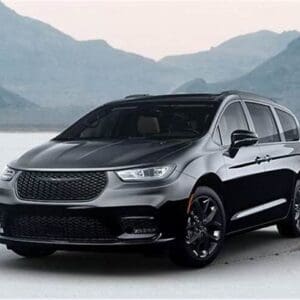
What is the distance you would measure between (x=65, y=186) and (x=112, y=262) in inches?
49.2

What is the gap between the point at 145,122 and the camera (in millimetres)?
7715

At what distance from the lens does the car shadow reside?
275 inches

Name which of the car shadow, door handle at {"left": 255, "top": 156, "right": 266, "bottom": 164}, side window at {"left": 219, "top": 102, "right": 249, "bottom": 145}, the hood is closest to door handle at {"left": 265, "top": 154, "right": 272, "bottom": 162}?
door handle at {"left": 255, "top": 156, "right": 266, "bottom": 164}

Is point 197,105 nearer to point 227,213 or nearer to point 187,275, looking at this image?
point 227,213

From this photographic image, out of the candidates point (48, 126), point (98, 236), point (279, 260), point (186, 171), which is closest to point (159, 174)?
point (186, 171)

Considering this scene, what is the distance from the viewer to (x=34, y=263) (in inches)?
294

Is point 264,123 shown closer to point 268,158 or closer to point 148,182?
point 268,158

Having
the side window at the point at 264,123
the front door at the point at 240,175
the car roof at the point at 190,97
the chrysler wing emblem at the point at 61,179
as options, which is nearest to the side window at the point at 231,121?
the front door at the point at 240,175

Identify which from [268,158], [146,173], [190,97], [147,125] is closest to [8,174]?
[146,173]

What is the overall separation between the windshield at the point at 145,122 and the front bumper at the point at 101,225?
3.48ft

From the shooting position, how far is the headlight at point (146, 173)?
21.3ft

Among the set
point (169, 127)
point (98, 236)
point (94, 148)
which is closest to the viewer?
point (98, 236)

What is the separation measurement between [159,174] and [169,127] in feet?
3.63

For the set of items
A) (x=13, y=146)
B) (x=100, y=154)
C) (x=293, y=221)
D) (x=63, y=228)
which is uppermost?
(x=100, y=154)
